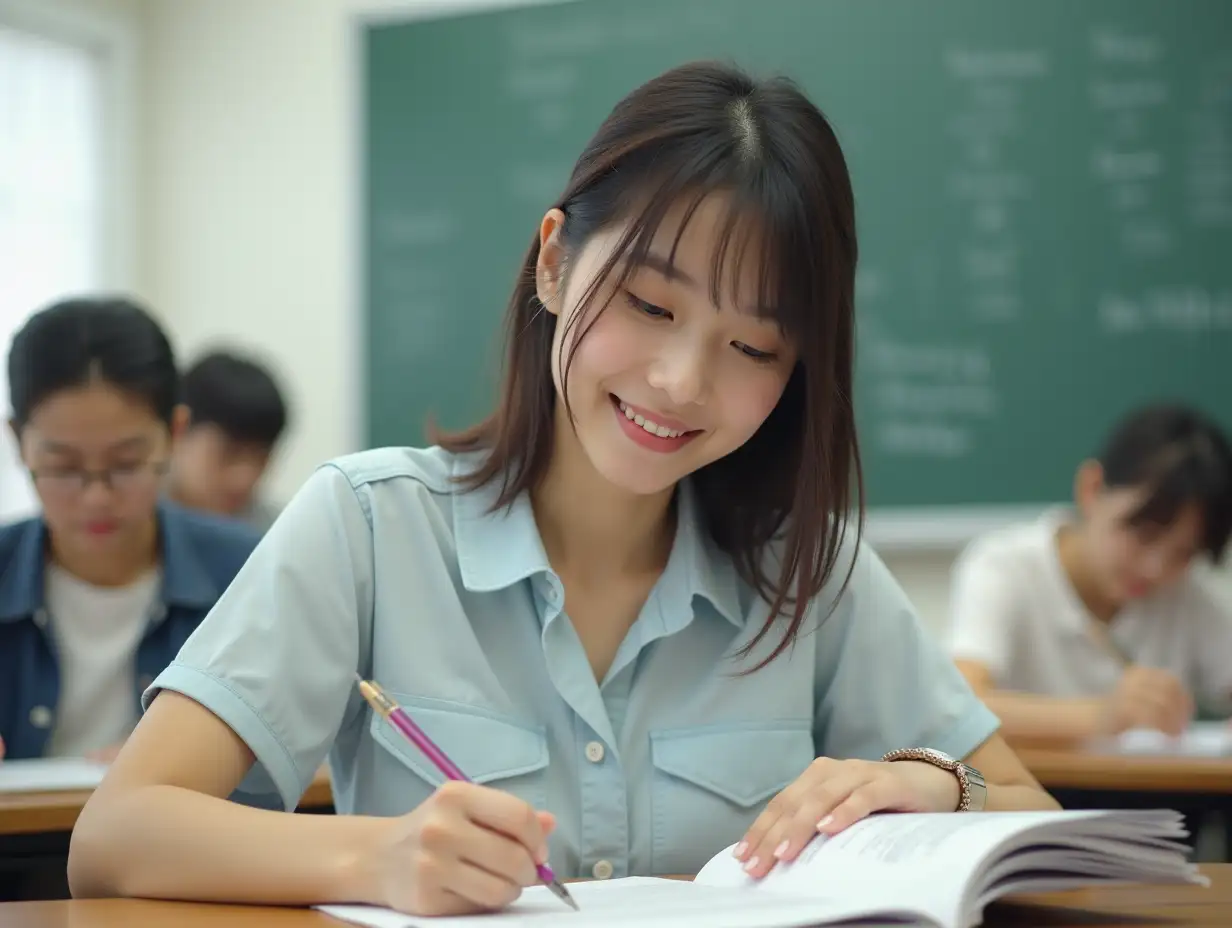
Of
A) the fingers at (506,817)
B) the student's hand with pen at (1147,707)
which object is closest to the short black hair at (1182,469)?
the student's hand with pen at (1147,707)

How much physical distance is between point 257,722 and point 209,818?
0.14m

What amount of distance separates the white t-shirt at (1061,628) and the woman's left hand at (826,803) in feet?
5.91

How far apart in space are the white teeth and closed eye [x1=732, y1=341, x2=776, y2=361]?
0.09 m

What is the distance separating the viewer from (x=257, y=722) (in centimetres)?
118

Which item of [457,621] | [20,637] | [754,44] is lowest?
[20,637]

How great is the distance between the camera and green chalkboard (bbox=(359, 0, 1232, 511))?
3438mm

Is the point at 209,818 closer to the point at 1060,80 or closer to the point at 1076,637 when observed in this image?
the point at 1076,637

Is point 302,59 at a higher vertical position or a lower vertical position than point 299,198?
higher

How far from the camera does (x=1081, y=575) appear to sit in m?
3.03

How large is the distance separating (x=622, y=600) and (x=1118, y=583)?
1.82 metres

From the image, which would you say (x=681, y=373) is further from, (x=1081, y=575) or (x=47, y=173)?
(x=47, y=173)

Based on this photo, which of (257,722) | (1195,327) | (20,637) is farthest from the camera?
(1195,327)

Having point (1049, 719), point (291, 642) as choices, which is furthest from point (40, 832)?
point (1049, 719)

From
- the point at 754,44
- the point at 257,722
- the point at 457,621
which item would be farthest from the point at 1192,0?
the point at 257,722
